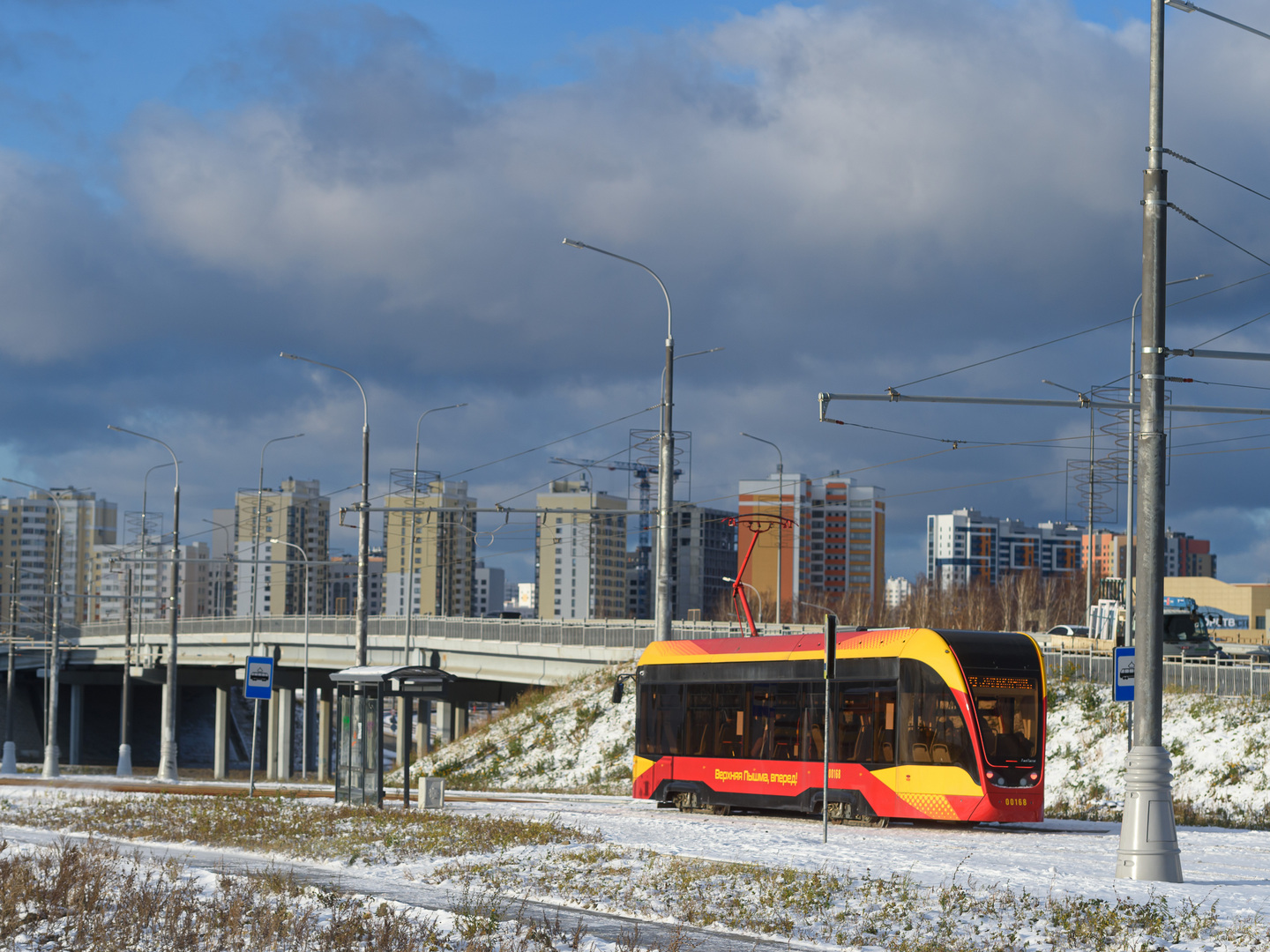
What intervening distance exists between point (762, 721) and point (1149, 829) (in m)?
10.1

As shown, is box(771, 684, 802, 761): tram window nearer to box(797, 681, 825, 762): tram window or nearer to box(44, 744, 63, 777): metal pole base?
box(797, 681, 825, 762): tram window

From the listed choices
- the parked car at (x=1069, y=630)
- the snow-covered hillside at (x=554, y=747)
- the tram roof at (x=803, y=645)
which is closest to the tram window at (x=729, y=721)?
the tram roof at (x=803, y=645)

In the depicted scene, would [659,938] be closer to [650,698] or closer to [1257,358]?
[1257,358]

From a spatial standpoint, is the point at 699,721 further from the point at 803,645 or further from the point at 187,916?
the point at 187,916

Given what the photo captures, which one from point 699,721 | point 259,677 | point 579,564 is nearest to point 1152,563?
point 699,721

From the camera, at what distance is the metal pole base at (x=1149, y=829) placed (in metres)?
13.6

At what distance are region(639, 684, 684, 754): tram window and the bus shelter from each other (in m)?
4.16

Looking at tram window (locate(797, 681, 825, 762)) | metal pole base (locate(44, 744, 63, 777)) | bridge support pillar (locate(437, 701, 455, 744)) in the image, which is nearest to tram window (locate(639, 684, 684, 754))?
tram window (locate(797, 681, 825, 762))

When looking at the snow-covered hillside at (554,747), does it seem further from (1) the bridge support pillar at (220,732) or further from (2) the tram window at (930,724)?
(1) the bridge support pillar at (220,732)

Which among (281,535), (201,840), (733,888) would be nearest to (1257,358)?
(733,888)

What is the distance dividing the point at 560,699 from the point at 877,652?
27025mm

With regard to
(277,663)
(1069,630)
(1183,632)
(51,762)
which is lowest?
(51,762)

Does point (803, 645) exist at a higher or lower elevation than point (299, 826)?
higher

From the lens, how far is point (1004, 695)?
20.5 m
